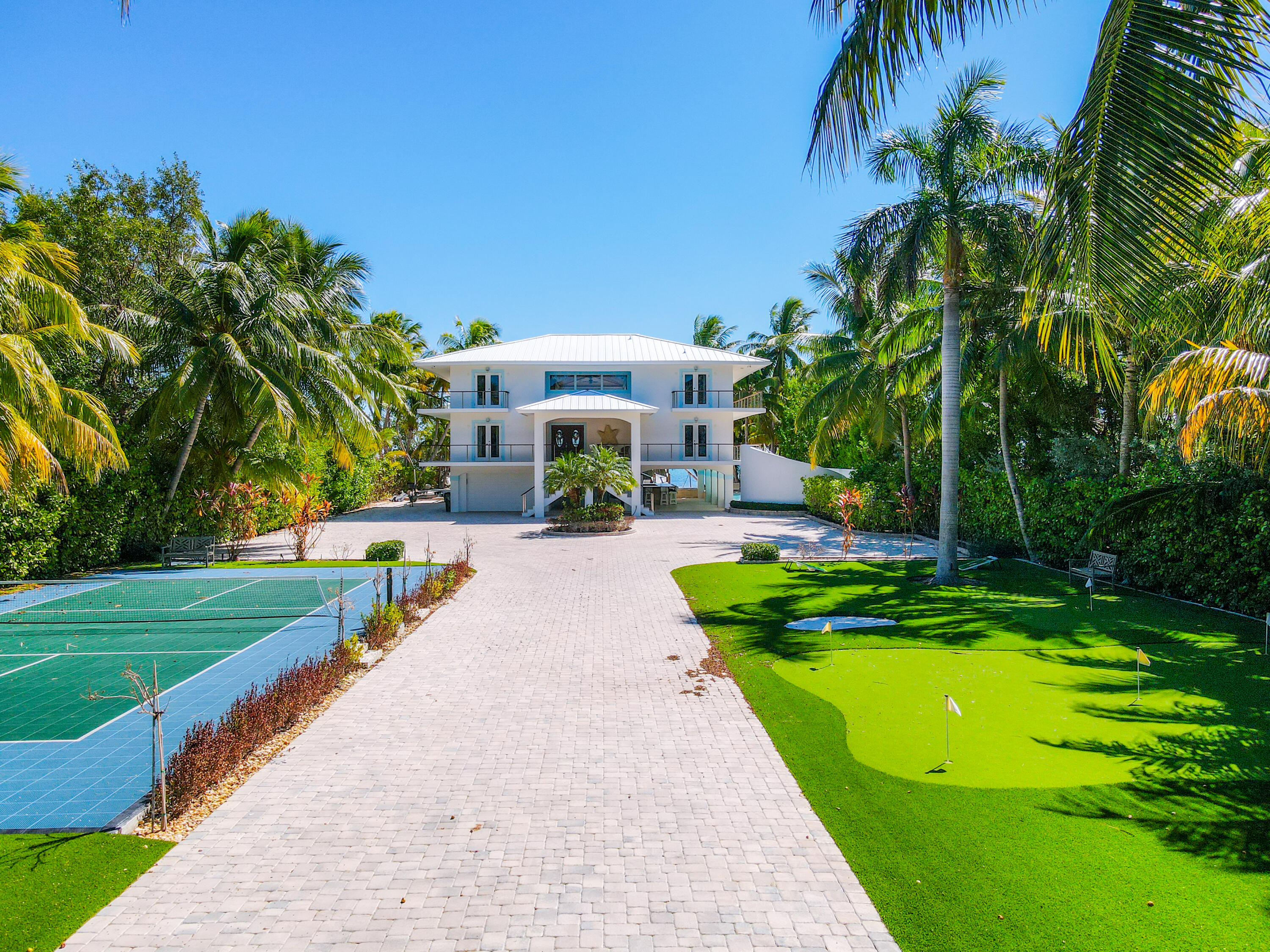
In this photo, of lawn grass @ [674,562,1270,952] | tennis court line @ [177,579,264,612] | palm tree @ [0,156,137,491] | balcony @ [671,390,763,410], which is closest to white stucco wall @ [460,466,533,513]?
balcony @ [671,390,763,410]

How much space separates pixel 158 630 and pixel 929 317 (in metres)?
18.8

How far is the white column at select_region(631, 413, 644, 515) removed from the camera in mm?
30781

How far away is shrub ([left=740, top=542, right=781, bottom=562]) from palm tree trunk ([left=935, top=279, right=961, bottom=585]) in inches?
177

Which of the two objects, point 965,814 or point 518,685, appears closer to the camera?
point 965,814

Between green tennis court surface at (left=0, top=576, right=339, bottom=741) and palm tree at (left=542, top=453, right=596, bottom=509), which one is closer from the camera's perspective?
green tennis court surface at (left=0, top=576, right=339, bottom=741)

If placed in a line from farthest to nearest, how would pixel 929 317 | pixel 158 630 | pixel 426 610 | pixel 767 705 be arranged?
pixel 929 317
pixel 426 610
pixel 158 630
pixel 767 705

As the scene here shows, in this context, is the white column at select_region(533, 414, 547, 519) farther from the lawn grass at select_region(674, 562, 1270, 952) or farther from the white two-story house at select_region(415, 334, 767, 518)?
the lawn grass at select_region(674, 562, 1270, 952)

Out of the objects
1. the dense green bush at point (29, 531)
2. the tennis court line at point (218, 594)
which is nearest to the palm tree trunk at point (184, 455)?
the dense green bush at point (29, 531)

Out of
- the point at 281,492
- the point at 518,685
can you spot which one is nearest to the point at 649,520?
the point at 281,492

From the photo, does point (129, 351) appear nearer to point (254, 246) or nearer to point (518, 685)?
point (254, 246)

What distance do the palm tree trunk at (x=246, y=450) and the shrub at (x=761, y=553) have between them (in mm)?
14194

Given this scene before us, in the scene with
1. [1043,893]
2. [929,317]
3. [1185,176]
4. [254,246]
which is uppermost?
[254,246]

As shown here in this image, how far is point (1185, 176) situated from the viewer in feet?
10.8

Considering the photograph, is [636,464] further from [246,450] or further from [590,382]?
[246,450]
